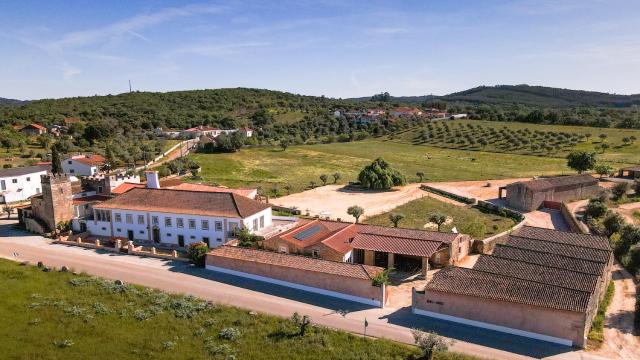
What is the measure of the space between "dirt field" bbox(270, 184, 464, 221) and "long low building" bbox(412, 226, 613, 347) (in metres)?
23.3

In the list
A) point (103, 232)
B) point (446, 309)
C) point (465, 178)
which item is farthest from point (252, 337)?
point (465, 178)

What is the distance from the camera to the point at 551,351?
24.7m

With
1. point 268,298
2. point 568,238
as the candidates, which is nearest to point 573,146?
point 568,238

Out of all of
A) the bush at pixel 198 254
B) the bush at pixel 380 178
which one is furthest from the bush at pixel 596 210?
the bush at pixel 198 254

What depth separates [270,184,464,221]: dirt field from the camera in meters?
56.1

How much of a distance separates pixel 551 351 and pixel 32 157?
84.9m

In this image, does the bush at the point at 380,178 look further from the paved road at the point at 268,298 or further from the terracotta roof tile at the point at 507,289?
the terracotta roof tile at the point at 507,289

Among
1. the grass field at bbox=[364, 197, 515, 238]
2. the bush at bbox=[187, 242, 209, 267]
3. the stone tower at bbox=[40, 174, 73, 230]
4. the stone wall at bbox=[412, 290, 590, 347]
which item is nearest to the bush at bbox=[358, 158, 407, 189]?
the grass field at bbox=[364, 197, 515, 238]

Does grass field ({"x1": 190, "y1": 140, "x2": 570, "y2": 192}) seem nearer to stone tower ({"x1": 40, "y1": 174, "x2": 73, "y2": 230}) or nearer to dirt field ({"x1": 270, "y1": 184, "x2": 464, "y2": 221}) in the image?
dirt field ({"x1": 270, "y1": 184, "x2": 464, "y2": 221})

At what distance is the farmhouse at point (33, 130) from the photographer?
108 m

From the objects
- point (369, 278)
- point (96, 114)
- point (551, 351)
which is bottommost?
point (551, 351)

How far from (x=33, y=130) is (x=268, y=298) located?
100574 millimetres

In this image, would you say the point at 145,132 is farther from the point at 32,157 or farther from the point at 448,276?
the point at 448,276

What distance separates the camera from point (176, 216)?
4194 cm
